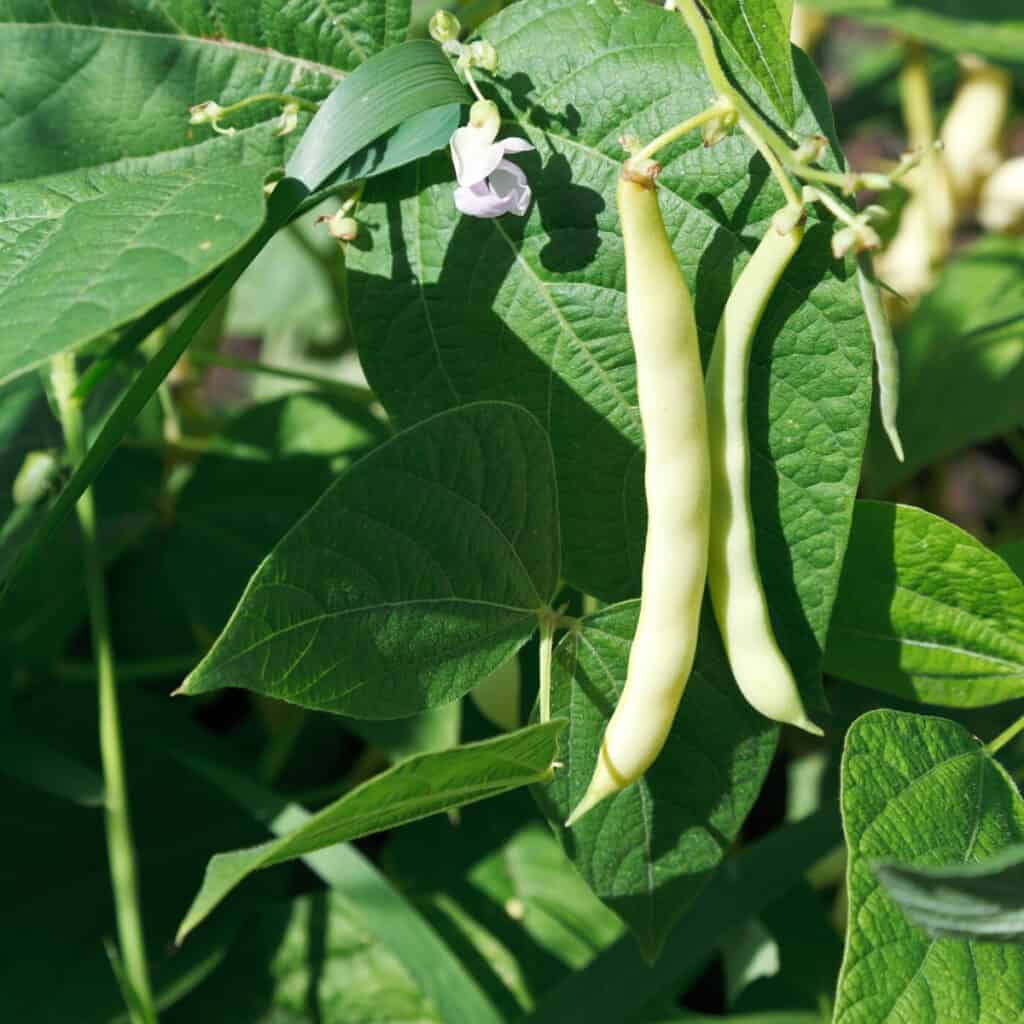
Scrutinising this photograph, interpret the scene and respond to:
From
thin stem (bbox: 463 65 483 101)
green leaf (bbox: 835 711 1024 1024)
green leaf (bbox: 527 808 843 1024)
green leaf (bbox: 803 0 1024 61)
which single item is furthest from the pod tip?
green leaf (bbox: 803 0 1024 61)

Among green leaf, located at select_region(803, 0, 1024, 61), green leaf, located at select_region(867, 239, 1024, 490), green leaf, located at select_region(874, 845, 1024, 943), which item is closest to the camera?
green leaf, located at select_region(874, 845, 1024, 943)

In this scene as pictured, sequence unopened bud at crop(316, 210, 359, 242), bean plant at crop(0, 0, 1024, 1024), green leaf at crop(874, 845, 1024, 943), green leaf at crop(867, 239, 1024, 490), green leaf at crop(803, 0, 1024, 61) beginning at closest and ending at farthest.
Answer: green leaf at crop(874, 845, 1024, 943) → bean plant at crop(0, 0, 1024, 1024) → unopened bud at crop(316, 210, 359, 242) → green leaf at crop(867, 239, 1024, 490) → green leaf at crop(803, 0, 1024, 61)

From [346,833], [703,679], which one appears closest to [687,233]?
[703,679]

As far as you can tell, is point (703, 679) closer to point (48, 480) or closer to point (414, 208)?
point (414, 208)

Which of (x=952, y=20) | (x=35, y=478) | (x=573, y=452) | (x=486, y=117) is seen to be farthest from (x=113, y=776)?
(x=952, y=20)

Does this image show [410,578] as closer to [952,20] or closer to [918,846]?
[918,846]

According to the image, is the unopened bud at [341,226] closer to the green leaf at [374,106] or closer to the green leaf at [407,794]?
the green leaf at [374,106]

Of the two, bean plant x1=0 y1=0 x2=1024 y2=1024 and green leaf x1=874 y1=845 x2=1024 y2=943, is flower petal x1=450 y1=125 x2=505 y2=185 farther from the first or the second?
green leaf x1=874 y1=845 x2=1024 y2=943
